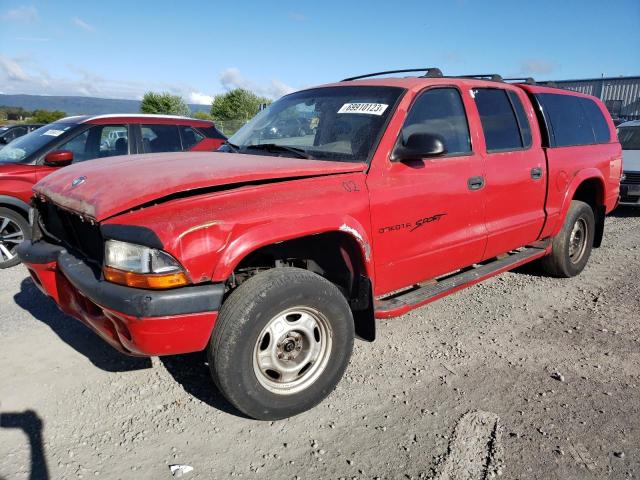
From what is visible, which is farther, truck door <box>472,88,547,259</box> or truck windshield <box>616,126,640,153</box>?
truck windshield <box>616,126,640,153</box>

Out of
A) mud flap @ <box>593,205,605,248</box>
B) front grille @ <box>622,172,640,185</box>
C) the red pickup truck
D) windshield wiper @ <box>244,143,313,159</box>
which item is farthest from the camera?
front grille @ <box>622,172,640,185</box>

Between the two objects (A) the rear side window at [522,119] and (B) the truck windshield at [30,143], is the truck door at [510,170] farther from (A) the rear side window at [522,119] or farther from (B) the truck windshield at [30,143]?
(B) the truck windshield at [30,143]

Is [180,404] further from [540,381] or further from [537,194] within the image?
[537,194]

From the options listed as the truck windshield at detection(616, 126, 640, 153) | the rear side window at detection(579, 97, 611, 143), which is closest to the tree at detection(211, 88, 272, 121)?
the truck windshield at detection(616, 126, 640, 153)

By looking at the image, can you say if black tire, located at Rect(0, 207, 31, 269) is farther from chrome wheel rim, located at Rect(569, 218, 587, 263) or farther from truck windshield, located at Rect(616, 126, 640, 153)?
truck windshield, located at Rect(616, 126, 640, 153)

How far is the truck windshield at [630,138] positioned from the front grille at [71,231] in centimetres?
993

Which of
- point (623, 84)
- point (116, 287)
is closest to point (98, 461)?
point (116, 287)

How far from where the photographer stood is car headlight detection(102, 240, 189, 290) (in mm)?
2316

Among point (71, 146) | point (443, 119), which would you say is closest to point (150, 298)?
point (443, 119)

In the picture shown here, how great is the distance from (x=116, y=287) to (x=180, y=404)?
0.95 m

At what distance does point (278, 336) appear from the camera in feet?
9.01

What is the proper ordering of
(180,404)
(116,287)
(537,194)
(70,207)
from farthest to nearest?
(537,194) < (180,404) < (70,207) < (116,287)

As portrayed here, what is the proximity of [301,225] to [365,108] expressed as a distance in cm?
118

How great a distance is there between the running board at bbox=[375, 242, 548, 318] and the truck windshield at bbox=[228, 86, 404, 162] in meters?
0.96
